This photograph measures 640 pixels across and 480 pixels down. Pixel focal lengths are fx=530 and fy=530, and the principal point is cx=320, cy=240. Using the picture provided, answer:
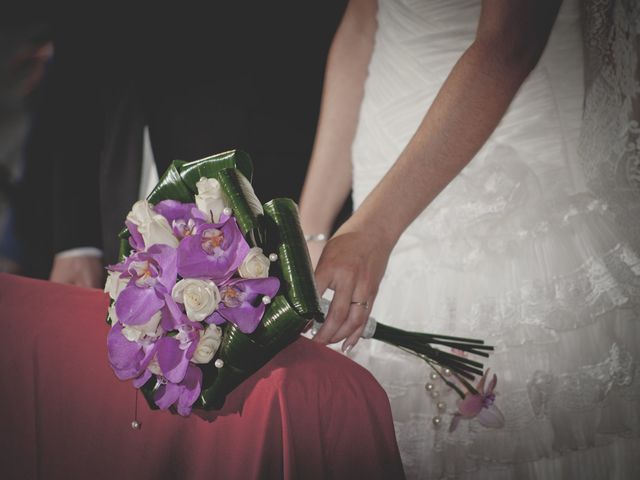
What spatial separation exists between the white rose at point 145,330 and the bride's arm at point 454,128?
0.76 ft

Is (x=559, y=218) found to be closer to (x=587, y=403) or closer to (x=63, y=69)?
(x=587, y=403)

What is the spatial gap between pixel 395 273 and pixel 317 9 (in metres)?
0.84

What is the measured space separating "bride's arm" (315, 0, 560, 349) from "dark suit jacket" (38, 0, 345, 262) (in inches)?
28.6

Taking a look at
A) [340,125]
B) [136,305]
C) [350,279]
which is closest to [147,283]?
[136,305]

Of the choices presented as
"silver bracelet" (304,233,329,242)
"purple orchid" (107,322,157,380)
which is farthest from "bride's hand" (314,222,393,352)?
"silver bracelet" (304,233,329,242)

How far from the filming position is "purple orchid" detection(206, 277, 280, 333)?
52cm

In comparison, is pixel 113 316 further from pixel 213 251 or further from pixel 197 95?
pixel 197 95

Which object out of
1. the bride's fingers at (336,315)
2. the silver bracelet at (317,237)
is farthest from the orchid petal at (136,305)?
the silver bracelet at (317,237)

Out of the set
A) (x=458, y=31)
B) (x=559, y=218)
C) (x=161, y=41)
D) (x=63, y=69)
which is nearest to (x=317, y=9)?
(x=161, y=41)

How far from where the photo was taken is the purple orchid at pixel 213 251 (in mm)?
520

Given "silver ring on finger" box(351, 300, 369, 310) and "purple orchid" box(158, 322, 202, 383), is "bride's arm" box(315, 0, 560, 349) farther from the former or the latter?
"purple orchid" box(158, 322, 202, 383)

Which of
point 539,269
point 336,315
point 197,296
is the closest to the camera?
point 197,296

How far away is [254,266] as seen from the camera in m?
0.52

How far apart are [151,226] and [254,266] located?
0.37 feet
